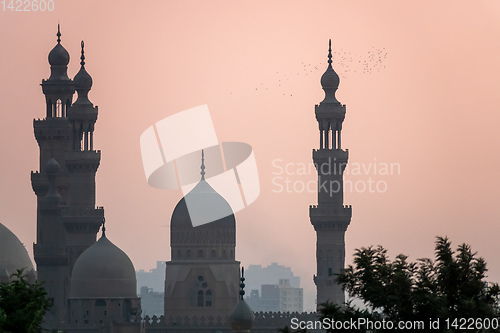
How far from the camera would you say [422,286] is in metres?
38.4

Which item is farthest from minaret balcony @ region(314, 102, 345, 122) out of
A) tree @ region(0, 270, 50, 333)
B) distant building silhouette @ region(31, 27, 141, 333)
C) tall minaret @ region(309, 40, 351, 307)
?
tree @ region(0, 270, 50, 333)

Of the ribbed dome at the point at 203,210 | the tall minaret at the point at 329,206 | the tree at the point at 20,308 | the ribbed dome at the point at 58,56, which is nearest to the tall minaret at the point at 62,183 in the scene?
the ribbed dome at the point at 58,56

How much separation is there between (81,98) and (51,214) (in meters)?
6.70

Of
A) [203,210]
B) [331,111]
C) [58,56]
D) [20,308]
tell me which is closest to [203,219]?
[203,210]

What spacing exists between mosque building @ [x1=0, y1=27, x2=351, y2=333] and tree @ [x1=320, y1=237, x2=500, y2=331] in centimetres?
5100

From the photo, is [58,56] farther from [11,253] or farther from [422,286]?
[422,286]

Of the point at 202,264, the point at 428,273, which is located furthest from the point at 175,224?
the point at 428,273

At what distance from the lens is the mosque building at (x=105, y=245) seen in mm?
92312

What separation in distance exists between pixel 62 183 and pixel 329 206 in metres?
16.0

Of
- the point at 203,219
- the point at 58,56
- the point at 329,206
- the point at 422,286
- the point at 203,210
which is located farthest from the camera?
the point at 58,56

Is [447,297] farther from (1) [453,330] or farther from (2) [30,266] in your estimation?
(2) [30,266]

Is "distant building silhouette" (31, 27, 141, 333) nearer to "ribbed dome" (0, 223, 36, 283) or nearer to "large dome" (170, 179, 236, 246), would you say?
"ribbed dome" (0, 223, 36, 283)

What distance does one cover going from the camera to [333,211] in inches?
3615

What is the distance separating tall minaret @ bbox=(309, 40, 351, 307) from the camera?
301ft
